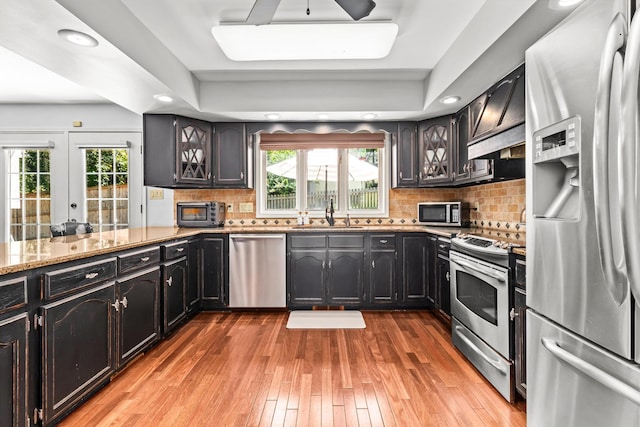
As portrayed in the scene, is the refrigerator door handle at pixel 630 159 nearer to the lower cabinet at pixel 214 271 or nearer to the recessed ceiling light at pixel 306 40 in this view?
the recessed ceiling light at pixel 306 40

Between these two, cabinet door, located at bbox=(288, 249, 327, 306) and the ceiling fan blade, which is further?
cabinet door, located at bbox=(288, 249, 327, 306)

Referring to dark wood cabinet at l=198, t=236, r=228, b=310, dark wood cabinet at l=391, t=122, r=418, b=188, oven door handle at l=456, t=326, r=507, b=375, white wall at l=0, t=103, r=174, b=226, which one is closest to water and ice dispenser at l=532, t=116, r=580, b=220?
oven door handle at l=456, t=326, r=507, b=375

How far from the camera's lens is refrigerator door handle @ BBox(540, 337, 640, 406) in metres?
0.83

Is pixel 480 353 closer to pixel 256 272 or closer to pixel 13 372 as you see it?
pixel 256 272

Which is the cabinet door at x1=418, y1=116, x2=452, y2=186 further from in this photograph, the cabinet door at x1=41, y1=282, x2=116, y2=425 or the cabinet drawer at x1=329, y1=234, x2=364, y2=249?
the cabinet door at x1=41, y1=282, x2=116, y2=425

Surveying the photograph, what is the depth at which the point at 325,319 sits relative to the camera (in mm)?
3441

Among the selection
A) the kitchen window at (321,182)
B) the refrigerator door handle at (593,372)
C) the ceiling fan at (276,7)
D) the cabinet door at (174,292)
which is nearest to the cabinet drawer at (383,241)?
the kitchen window at (321,182)

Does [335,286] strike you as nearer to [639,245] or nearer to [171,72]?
[171,72]

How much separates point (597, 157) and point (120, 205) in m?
4.66

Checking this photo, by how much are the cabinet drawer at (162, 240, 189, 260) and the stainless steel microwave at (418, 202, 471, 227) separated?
264 cm

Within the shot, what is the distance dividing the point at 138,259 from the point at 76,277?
2.01 feet

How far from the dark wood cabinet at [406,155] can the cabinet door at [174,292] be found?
2506mm

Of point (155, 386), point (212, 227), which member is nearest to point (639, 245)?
point (155, 386)

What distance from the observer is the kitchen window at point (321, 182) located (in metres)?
4.34
